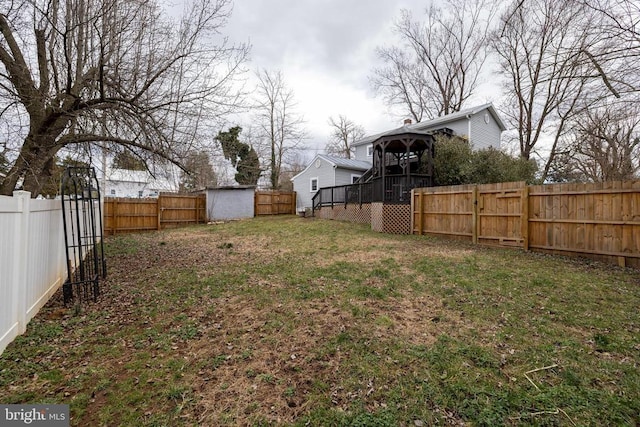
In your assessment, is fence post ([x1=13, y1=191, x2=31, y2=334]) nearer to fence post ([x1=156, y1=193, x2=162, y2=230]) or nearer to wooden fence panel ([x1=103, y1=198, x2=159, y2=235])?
wooden fence panel ([x1=103, y1=198, x2=159, y2=235])

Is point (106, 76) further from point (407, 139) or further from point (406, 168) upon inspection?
point (407, 139)

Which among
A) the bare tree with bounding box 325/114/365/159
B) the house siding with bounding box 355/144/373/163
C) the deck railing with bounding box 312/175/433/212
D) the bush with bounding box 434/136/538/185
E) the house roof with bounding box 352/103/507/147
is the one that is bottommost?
the deck railing with bounding box 312/175/433/212

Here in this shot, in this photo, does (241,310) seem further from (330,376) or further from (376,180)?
(376,180)

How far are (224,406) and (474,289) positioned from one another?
3.90m

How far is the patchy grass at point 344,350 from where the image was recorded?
2240 millimetres

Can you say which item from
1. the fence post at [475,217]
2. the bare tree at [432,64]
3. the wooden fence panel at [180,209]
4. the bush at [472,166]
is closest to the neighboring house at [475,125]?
the bush at [472,166]

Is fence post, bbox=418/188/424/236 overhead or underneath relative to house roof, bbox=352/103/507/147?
underneath

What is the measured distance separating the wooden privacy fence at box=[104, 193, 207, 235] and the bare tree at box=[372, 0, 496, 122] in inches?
730

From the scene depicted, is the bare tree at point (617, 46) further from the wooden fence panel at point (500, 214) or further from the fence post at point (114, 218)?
the fence post at point (114, 218)

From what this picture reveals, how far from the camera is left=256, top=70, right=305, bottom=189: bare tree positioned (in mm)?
24875

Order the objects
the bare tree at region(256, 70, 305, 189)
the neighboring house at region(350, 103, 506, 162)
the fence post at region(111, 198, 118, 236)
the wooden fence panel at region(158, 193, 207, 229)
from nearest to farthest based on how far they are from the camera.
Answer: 1. the fence post at region(111, 198, 118, 236)
2. the wooden fence panel at region(158, 193, 207, 229)
3. the neighboring house at region(350, 103, 506, 162)
4. the bare tree at region(256, 70, 305, 189)

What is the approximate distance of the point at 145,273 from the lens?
594cm

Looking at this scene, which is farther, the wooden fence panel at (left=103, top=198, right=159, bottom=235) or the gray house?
the wooden fence panel at (left=103, top=198, right=159, bottom=235)

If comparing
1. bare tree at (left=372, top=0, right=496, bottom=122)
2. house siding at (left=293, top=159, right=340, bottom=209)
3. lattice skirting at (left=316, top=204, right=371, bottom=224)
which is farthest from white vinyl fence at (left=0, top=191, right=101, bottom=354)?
bare tree at (left=372, top=0, right=496, bottom=122)
